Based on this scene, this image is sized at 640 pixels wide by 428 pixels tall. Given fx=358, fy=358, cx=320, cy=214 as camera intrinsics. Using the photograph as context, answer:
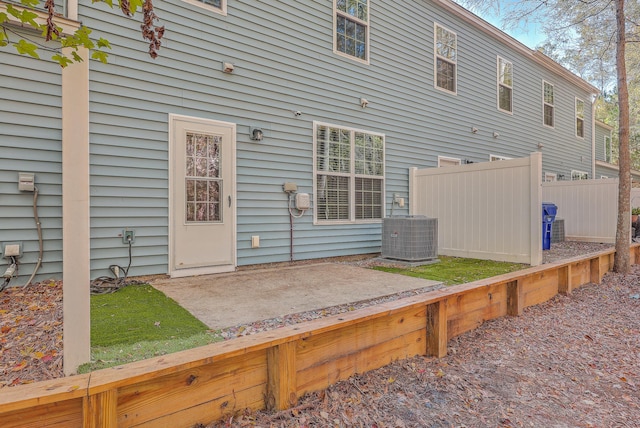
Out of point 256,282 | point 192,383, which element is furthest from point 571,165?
point 192,383

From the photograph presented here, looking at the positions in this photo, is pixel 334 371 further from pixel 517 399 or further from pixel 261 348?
pixel 517 399

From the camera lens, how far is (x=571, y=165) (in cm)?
1212

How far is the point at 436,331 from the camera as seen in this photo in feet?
8.66

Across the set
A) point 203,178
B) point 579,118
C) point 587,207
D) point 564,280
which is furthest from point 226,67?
point 579,118

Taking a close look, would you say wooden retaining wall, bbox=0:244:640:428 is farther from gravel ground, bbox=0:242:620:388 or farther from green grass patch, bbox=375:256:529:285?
green grass patch, bbox=375:256:529:285

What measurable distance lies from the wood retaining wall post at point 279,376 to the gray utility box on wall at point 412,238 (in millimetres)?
3752

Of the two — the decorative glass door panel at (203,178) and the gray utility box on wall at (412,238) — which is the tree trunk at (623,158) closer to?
the gray utility box on wall at (412,238)

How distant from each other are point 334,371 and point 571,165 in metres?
13.3

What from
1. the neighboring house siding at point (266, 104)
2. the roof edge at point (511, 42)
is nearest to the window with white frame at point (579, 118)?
the roof edge at point (511, 42)

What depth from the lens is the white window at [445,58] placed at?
25.1 ft

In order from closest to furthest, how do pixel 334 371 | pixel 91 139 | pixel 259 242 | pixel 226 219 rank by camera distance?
pixel 334 371, pixel 91 139, pixel 226 219, pixel 259 242

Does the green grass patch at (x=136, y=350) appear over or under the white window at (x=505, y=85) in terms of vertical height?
under

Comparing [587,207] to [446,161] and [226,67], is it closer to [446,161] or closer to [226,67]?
[446,161]

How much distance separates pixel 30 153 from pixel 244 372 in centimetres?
334
